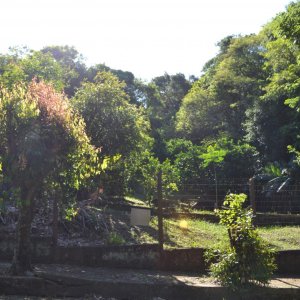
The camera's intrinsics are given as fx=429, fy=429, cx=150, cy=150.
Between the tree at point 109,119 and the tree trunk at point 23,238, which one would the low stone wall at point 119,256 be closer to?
the tree trunk at point 23,238

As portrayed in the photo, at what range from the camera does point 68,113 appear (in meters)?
6.87

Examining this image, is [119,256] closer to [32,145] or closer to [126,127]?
[32,145]

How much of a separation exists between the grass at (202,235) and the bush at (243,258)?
1.72 m

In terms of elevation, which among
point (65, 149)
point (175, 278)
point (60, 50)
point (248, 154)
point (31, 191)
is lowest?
point (175, 278)

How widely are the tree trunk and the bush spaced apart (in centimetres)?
305

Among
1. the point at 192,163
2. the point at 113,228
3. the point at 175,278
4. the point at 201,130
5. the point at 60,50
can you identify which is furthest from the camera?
the point at 60,50

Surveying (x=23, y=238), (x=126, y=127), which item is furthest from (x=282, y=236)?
(x=23, y=238)

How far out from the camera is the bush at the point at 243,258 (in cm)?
633

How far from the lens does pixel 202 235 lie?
1035 centimetres

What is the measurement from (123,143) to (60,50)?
32.0m

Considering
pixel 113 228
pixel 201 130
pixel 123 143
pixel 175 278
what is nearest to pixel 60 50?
pixel 201 130

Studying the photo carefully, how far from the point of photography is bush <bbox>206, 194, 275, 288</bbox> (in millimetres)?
6328

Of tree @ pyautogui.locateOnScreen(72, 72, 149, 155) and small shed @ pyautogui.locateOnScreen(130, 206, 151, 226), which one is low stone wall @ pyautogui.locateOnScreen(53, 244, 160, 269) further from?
tree @ pyautogui.locateOnScreen(72, 72, 149, 155)

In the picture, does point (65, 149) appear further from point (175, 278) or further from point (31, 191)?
point (175, 278)
